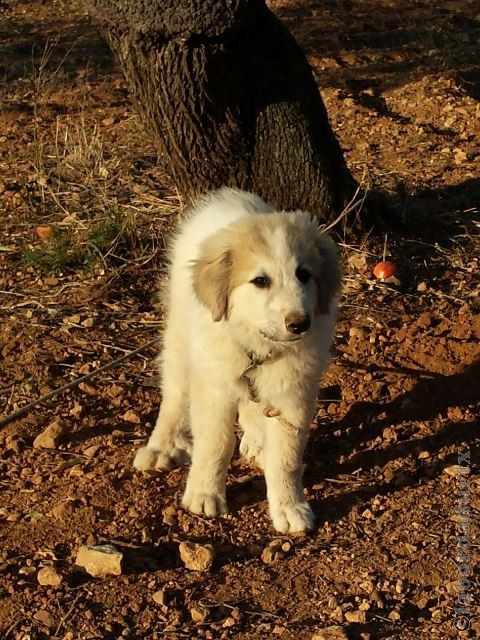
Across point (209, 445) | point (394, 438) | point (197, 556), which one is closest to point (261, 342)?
point (209, 445)

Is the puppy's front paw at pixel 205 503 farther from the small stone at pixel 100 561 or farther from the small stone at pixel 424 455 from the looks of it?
the small stone at pixel 424 455

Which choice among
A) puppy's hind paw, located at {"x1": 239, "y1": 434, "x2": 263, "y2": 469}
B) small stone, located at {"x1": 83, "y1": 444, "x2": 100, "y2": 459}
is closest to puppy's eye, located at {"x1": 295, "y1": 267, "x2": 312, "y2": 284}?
puppy's hind paw, located at {"x1": 239, "y1": 434, "x2": 263, "y2": 469}

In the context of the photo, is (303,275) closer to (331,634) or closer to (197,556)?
(197,556)

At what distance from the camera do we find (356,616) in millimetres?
3256

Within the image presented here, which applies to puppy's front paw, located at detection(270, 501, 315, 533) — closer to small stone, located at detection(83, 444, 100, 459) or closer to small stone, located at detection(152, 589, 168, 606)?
small stone, located at detection(152, 589, 168, 606)

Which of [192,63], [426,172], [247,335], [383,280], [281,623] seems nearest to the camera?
[281,623]

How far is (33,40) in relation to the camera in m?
9.45

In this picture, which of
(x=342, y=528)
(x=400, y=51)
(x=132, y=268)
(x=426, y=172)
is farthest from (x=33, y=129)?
(x=342, y=528)

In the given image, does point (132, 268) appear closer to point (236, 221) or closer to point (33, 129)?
point (236, 221)

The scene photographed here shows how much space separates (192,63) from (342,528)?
265cm

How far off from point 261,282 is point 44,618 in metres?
1.42

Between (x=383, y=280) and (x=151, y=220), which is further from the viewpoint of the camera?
(x=151, y=220)

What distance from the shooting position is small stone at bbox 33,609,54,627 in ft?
10.6

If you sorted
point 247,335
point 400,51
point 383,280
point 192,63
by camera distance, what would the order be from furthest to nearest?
point 400,51 → point 383,280 → point 192,63 → point 247,335
